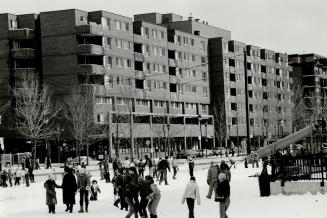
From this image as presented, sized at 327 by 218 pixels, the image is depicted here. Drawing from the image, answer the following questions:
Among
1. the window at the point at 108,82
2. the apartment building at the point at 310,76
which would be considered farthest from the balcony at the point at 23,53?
the apartment building at the point at 310,76

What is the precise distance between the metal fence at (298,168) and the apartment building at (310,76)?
137433 mm

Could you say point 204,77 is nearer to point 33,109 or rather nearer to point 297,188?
point 33,109

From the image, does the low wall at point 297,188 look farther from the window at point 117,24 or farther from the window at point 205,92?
the window at point 205,92

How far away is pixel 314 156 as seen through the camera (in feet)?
96.9

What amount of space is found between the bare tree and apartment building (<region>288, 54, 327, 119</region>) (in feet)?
298

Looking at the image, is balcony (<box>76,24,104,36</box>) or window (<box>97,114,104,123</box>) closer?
window (<box>97,114,104,123</box>)

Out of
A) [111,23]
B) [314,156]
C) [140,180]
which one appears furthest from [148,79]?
[140,180]

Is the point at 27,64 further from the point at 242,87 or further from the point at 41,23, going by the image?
the point at 242,87

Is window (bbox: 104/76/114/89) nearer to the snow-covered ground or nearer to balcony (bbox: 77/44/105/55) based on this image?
balcony (bbox: 77/44/105/55)

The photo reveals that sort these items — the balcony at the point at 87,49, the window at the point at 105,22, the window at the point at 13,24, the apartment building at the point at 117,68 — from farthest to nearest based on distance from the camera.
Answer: the window at the point at 13,24
the window at the point at 105,22
the apartment building at the point at 117,68
the balcony at the point at 87,49

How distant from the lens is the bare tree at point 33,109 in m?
78.3

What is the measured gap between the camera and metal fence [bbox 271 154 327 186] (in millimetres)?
29377

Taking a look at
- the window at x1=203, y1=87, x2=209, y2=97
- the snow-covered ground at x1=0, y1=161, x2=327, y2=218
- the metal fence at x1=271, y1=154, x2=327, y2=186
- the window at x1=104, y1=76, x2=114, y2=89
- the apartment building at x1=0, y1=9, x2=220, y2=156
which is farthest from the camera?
the window at x1=203, y1=87, x2=209, y2=97

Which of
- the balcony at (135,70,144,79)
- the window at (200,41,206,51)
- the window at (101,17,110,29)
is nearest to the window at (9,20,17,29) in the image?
the window at (101,17,110,29)
